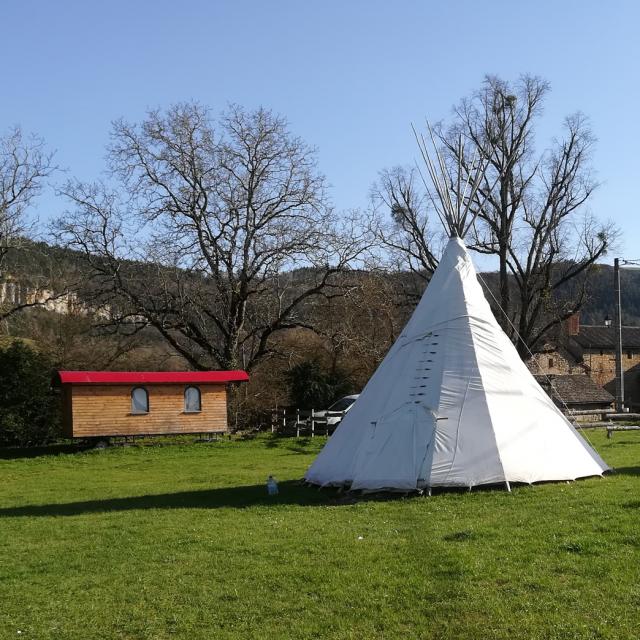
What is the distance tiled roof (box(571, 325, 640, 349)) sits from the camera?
2429 inches

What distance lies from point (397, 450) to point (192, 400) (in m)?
17.2

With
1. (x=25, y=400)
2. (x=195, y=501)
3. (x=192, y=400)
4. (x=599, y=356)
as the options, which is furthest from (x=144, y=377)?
(x=599, y=356)

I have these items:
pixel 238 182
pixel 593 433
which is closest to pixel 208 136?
pixel 238 182

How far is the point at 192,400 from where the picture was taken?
2850 cm

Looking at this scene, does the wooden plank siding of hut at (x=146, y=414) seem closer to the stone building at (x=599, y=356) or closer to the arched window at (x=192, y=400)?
the arched window at (x=192, y=400)

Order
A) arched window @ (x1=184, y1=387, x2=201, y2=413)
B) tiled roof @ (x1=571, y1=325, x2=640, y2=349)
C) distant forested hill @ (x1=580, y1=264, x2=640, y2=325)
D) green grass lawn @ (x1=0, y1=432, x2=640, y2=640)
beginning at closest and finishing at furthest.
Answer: green grass lawn @ (x1=0, y1=432, x2=640, y2=640) → arched window @ (x1=184, y1=387, x2=201, y2=413) → tiled roof @ (x1=571, y1=325, x2=640, y2=349) → distant forested hill @ (x1=580, y1=264, x2=640, y2=325)

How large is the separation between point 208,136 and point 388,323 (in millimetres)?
12979

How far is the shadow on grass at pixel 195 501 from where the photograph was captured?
1255 centimetres

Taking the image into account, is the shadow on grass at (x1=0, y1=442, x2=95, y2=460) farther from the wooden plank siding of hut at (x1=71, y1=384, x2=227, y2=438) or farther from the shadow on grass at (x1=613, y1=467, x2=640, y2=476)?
the shadow on grass at (x1=613, y1=467, x2=640, y2=476)

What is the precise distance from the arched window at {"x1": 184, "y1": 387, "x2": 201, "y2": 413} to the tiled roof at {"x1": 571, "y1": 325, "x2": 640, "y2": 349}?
1621 inches

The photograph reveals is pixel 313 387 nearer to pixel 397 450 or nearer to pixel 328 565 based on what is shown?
pixel 397 450

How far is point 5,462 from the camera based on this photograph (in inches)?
938

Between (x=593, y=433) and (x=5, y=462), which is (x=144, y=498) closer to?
(x=5, y=462)

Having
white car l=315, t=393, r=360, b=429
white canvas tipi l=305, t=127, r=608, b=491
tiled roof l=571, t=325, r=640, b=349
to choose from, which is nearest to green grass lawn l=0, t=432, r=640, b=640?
white canvas tipi l=305, t=127, r=608, b=491
